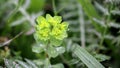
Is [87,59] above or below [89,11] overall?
below

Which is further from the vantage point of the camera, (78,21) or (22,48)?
(78,21)

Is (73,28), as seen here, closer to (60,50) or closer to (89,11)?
(89,11)

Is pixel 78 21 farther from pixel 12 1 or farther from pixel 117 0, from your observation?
pixel 117 0

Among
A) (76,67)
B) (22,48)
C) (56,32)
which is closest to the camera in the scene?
(56,32)

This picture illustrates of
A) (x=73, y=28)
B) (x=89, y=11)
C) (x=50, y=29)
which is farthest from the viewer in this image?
(x=73, y=28)

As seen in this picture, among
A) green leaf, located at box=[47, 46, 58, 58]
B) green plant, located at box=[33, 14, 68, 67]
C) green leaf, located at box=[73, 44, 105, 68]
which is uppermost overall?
green plant, located at box=[33, 14, 68, 67]

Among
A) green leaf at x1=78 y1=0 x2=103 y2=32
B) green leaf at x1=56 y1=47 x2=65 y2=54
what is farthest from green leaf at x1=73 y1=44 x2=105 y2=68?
green leaf at x1=78 y1=0 x2=103 y2=32

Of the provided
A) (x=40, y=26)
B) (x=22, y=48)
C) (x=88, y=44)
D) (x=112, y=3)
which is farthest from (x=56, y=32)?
(x=88, y=44)

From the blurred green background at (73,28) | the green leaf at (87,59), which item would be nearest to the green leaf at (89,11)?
the blurred green background at (73,28)

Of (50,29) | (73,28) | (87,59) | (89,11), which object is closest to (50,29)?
(50,29)

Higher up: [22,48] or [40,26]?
[40,26]

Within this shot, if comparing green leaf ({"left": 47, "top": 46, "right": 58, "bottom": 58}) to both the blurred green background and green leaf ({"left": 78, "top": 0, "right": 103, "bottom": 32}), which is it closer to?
the blurred green background
